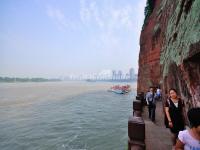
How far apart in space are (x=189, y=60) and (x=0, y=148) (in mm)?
Answer: 15421

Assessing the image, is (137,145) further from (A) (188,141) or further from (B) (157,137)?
(B) (157,137)

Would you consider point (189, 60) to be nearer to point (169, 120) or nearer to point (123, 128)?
point (169, 120)

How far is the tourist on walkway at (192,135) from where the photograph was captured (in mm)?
2248

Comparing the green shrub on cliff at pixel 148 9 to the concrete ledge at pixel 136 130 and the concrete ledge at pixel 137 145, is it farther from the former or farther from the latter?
the concrete ledge at pixel 137 145

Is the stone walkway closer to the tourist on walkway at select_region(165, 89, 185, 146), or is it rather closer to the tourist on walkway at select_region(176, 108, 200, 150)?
the tourist on walkway at select_region(165, 89, 185, 146)

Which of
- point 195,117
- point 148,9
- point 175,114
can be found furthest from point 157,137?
point 148,9

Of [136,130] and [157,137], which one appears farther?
[157,137]

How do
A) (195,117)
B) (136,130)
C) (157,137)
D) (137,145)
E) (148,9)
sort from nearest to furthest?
(195,117) < (137,145) < (136,130) < (157,137) < (148,9)

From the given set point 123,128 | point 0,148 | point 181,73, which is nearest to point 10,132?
point 0,148

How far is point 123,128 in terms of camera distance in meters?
19.6

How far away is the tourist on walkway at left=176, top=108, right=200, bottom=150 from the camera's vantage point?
2248 mm

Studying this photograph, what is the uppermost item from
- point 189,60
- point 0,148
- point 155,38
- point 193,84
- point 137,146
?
point 155,38

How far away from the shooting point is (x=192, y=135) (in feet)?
Result: 7.79

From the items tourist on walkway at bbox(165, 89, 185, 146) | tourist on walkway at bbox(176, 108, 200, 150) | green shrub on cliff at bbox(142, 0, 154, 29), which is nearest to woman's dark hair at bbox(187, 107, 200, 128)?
tourist on walkway at bbox(176, 108, 200, 150)
